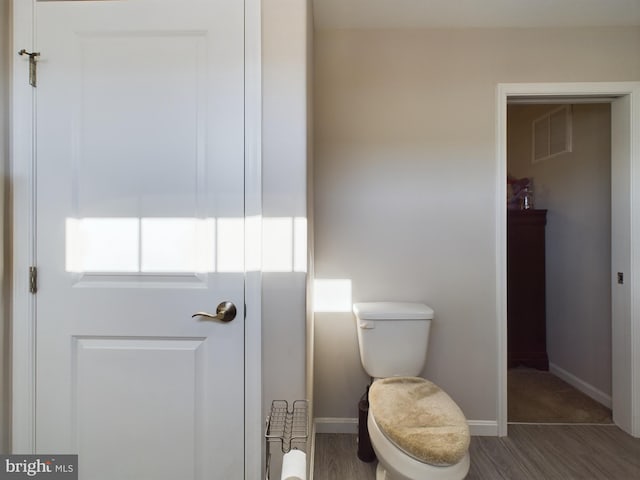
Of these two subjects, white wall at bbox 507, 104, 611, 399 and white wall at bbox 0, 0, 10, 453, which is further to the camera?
white wall at bbox 507, 104, 611, 399

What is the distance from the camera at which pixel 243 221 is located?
3.74ft

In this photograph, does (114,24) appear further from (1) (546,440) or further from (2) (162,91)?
(1) (546,440)

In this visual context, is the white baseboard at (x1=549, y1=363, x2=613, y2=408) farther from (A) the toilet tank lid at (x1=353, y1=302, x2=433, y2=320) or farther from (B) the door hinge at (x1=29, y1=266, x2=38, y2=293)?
(B) the door hinge at (x1=29, y1=266, x2=38, y2=293)

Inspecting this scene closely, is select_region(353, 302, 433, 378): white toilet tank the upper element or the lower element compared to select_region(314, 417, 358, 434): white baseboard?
upper

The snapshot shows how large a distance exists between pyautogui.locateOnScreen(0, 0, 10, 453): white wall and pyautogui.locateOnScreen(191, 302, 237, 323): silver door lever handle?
748mm

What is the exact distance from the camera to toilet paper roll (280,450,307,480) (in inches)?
26.7

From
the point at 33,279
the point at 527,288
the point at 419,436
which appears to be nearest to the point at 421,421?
the point at 419,436

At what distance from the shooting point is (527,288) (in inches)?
106

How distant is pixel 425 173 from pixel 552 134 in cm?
156

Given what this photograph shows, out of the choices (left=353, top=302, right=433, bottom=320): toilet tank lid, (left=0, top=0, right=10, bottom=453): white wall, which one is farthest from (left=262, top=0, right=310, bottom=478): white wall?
(left=0, top=0, right=10, bottom=453): white wall

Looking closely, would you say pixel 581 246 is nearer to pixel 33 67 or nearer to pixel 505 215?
pixel 505 215

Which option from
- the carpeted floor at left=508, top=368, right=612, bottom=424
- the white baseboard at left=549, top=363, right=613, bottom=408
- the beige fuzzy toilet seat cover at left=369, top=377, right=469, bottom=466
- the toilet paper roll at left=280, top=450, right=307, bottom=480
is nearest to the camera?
the toilet paper roll at left=280, top=450, right=307, bottom=480

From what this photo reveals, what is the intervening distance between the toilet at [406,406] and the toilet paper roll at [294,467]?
0.57 meters

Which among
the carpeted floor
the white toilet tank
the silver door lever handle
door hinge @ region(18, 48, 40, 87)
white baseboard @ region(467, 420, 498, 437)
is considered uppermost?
door hinge @ region(18, 48, 40, 87)
